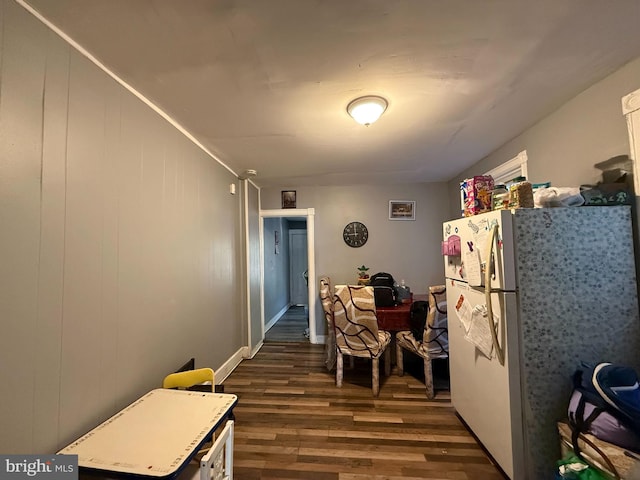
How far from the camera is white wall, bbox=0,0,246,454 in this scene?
999mm

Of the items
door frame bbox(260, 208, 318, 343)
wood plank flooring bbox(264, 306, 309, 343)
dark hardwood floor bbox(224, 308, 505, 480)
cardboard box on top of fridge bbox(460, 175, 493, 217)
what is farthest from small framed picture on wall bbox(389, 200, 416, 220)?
wood plank flooring bbox(264, 306, 309, 343)

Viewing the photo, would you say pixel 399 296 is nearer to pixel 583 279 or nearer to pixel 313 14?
pixel 583 279

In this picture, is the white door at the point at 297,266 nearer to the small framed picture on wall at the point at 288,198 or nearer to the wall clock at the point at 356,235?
the small framed picture on wall at the point at 288,198

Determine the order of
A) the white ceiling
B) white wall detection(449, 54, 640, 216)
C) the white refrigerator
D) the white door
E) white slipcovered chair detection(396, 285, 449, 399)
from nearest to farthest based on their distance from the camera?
the white ceiling, the white refrigerator, white wall detection(449, 54, 640, 216), white slipcovered chair detection(396, 285, 449, 399), the white door

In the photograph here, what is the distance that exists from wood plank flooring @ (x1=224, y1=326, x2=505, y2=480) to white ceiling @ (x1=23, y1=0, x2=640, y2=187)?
2389 mm

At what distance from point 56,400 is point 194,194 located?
162 centimetres

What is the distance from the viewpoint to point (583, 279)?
142 centimetres

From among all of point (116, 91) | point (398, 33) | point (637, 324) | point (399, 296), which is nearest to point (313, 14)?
point (398, 33)

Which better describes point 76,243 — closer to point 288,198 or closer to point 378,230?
point 288,198

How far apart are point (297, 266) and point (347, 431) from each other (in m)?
4.99

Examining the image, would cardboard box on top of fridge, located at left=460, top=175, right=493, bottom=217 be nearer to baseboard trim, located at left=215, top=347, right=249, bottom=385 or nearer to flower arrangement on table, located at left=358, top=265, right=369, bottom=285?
flower arrangement on table, located at left=358, top=265, right=369, bottom=285

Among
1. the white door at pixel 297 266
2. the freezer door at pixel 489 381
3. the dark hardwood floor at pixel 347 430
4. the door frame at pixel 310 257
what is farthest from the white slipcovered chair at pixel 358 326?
the white door at pixel 297 266

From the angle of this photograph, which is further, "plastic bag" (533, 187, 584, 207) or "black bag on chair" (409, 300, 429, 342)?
"black bag on chair" (409, 300, 429, 342)

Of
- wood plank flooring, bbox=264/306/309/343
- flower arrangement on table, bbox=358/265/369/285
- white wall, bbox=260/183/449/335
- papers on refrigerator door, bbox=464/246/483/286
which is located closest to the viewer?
papers on refrigerator door, bbox=464/246/483/286
